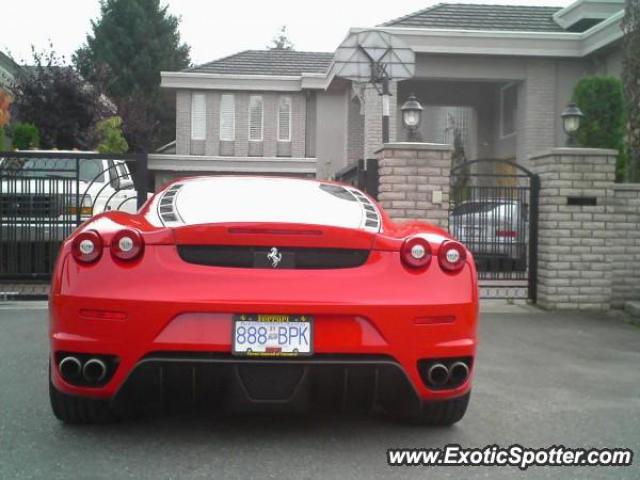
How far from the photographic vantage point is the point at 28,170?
10305 millimetres

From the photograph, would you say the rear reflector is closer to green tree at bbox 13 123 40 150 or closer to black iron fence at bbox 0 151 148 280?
black iron fence at bbox 0 151 148 280

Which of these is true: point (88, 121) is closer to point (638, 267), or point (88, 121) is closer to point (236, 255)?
point (638, 267)

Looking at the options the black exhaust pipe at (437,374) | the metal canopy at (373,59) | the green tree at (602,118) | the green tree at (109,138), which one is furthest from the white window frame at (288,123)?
the black exhaust pipe at (437,374)

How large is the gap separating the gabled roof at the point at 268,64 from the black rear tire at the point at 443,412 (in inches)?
949

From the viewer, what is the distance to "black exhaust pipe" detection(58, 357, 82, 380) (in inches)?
145

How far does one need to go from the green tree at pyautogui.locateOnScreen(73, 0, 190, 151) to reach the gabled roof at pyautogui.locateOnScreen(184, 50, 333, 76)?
17409 millimetres

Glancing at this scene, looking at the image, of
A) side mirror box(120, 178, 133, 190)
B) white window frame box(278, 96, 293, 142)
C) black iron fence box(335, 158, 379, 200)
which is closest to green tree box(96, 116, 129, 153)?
white window frame box(278, 96, 293, 142)

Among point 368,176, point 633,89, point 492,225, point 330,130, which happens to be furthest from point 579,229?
point 330,130

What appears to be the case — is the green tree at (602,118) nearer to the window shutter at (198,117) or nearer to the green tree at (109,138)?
the green tree at (109,138)

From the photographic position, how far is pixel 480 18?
68.4ft

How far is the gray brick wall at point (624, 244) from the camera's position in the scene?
9.95 m

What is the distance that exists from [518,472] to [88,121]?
2668cm

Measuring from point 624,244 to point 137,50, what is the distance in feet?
138

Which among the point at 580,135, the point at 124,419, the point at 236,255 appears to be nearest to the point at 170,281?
the point at 236,255
